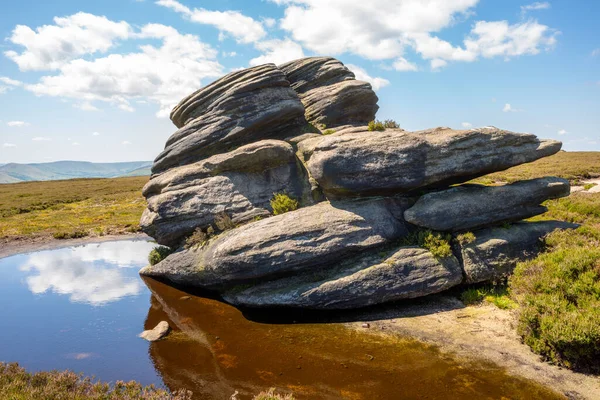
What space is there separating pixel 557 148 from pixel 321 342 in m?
22.2

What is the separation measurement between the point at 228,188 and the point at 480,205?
1918 cm

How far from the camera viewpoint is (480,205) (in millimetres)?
24797

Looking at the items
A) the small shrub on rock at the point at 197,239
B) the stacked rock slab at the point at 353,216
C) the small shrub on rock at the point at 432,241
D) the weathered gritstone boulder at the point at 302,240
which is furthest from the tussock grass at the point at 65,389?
the small shrub on rock at the point at 432,241

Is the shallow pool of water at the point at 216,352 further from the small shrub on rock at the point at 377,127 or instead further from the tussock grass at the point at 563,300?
the small shrub on rock at the point at 377,127

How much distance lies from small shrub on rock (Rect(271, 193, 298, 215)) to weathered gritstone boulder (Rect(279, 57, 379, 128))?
1089 centimetres

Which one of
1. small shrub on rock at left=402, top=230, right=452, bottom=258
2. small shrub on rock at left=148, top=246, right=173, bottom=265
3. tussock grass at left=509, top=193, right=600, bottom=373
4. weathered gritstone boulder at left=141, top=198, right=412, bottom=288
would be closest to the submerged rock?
weathered gritstone boulder at left=141, top=198, right=412, bottom=288

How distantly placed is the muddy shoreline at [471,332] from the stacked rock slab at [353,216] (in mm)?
1120

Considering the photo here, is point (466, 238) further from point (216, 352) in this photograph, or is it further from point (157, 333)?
point (157, 333)

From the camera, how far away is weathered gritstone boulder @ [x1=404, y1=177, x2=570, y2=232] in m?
24.5

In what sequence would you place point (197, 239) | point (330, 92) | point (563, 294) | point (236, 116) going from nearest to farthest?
1. point (563, 294)
2. point (197, 239)
3. point (236, 116)
4. point (330, 92)

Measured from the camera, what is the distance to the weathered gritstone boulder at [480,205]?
24500 millimetres

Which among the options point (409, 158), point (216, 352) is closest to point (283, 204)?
point (409, 158)

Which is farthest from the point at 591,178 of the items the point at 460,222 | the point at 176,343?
the point at 176,343

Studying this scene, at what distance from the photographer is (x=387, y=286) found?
73.4ft
